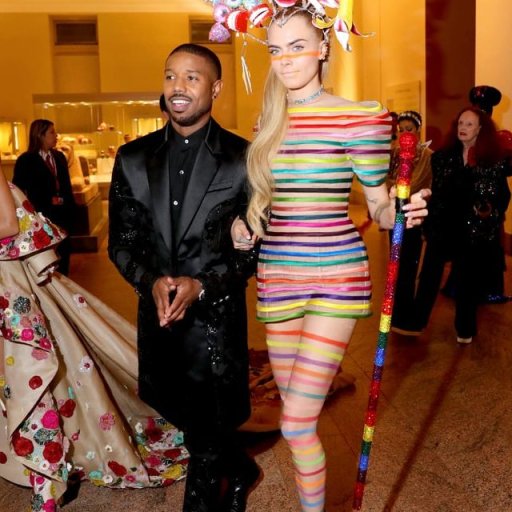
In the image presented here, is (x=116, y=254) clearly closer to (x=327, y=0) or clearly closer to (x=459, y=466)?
(x=327, y=0)

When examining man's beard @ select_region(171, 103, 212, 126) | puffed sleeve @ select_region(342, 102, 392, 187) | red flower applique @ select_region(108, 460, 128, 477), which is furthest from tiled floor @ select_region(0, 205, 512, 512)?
man's beard @ select_region(171, 103, 212, 126)

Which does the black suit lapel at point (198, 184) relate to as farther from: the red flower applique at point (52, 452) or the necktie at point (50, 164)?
the necktie at point (50, 164)

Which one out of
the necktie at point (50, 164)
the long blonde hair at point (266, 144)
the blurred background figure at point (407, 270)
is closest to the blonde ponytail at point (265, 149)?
the long blonde hair at point (266, 144)

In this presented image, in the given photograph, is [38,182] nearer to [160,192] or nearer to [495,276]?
[495,276]

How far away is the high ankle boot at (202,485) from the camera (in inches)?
114

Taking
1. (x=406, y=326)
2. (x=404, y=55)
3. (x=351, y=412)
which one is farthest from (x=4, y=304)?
(x=404, y=55)

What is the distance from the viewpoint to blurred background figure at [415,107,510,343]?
567cm

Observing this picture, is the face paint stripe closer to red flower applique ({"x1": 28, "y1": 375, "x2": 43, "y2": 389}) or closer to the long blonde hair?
the long blonde hair

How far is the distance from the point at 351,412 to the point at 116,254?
1942mm

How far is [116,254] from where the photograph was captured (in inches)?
111

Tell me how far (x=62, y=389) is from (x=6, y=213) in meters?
0.80

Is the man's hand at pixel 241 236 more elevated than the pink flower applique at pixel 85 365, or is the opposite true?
the man's hand at pixel 241 236

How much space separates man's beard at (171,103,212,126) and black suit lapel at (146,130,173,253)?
13 cm

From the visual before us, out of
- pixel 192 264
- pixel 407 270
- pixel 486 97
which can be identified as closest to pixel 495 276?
pixel 407 270
